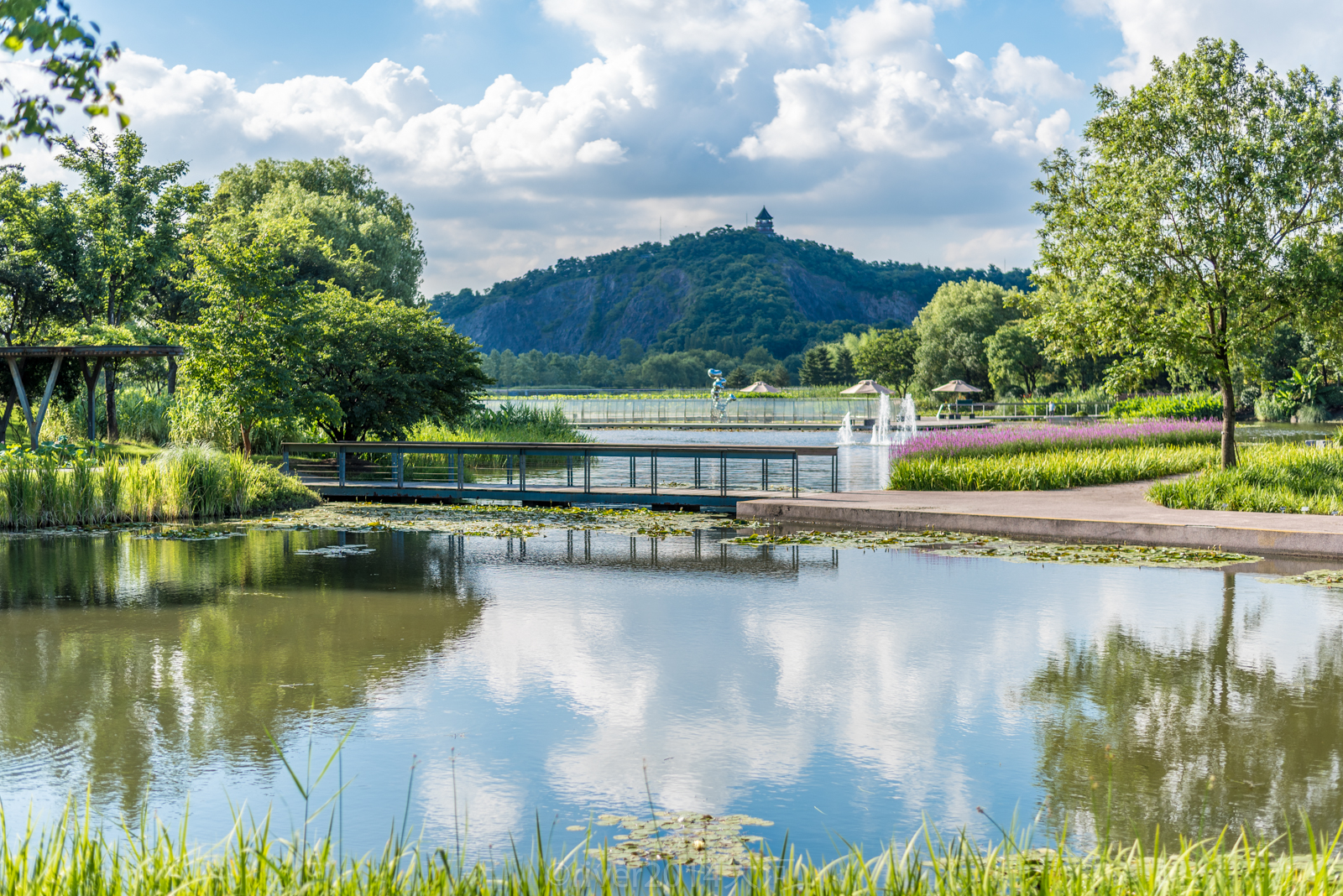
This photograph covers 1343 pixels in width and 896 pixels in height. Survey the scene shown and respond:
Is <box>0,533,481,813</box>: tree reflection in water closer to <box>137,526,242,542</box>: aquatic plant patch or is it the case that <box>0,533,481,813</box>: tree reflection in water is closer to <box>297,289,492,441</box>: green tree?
<box>137,526,242,542</box>: aquatic plant patch

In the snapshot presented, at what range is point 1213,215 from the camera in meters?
20.3

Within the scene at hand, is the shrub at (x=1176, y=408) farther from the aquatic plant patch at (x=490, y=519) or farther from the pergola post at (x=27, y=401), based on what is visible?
the pergola post at (x=27, y=401)

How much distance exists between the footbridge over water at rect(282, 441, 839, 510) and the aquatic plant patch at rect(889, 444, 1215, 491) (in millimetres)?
1744

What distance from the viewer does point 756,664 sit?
834 centimetres

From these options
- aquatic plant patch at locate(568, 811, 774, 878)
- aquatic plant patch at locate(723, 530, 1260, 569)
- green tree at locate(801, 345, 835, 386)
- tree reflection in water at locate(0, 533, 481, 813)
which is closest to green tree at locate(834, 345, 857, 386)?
green tree at locate(801, 345, 835, 386)

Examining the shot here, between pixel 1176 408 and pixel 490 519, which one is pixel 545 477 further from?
pixel 1176 408

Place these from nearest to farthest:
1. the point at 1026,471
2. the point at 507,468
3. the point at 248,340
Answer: the point at 1026,471, the point at 248,340, the point at 507,468

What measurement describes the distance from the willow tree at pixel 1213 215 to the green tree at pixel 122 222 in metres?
33.4

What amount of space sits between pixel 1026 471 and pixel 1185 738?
16.2 m

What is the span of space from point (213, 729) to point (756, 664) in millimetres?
3683

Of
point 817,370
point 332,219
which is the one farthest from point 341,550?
point 817,370

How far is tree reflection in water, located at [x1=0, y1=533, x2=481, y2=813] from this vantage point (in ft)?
21.0

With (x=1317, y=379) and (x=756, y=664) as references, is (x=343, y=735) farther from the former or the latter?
(x=1317, y=379)

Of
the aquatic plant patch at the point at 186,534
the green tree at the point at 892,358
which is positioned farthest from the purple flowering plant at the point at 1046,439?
the green tree at the point at 892,358
